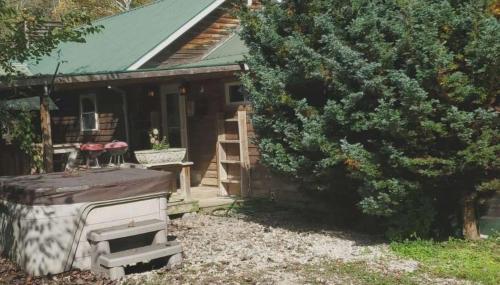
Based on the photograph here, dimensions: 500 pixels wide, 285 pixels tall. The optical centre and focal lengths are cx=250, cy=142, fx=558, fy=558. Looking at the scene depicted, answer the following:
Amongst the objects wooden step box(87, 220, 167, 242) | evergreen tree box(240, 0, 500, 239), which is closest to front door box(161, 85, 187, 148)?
evergreen tree box(240, 0, 500, 239)

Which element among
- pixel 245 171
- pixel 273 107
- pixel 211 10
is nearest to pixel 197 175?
pixel 245 171

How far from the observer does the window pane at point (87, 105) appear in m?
14.7

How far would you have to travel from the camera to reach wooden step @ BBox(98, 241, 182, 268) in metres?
5.72

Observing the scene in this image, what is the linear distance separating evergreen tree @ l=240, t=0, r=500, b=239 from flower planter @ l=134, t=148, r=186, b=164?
2577 millimetres

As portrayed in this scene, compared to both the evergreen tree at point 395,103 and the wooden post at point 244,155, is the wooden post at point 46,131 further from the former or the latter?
the wooden post at point 244,155

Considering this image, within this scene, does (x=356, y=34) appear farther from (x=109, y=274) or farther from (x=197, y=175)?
(x=197, y=175)

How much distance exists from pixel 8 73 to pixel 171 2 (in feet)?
30.6

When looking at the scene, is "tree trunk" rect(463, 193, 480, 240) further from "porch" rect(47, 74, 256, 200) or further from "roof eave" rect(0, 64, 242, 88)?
"roof eave" rect(0, 64, 242, 88)

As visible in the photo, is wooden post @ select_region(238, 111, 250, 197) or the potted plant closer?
the potted plant

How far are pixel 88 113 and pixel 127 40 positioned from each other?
7.53 ft

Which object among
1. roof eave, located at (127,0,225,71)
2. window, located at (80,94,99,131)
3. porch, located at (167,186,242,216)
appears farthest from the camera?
window, located at (80,94,99,131)

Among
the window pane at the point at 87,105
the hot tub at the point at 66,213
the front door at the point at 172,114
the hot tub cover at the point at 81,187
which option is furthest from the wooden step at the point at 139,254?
the window pane at the point at 87,105

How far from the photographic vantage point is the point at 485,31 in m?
5.75

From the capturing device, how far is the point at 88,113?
48.6 ft
